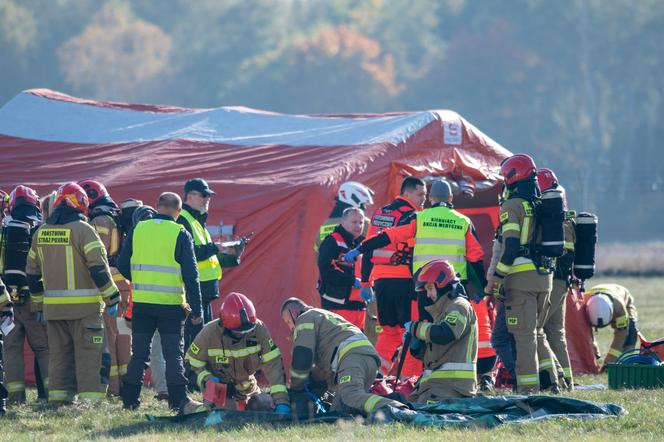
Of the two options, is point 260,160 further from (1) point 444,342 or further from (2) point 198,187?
(1) point 444,342

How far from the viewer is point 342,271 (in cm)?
1134

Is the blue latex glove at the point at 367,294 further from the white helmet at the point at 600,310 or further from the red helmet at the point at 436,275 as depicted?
the white helmet at the point at 600,310

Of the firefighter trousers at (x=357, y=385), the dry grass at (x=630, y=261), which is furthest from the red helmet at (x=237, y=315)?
the dry grass at (x=630, y=261)

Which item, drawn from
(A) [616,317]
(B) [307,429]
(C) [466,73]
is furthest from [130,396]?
(C) [466,73]

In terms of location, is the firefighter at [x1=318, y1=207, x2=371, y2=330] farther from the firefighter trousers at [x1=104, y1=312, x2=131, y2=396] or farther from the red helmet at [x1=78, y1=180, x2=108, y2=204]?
the red helmet at [x1=78, y1=180, x2=108, y2=204]

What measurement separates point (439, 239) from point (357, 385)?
2131 mm

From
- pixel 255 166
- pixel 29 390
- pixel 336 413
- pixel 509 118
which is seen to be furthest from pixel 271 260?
pixel 509 118

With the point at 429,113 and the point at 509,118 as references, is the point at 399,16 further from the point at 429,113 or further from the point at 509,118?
the point at 429,113

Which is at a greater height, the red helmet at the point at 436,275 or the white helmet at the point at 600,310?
the red helmet at the point at 436,275

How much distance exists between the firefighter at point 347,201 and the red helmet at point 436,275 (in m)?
2.28

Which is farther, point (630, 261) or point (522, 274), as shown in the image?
point (630, 261)

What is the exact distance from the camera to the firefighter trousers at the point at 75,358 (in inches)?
411

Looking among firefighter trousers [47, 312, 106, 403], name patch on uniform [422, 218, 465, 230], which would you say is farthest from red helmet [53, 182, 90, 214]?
name patch on uniform [422, 218, 465, 230]

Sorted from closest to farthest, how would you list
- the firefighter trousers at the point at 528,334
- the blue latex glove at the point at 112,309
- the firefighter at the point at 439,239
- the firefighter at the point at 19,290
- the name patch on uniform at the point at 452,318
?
the name patch on uniform at the point at 452,318 < the blue latex glove at the point at 112,309 < the firefighter trousers at the point at 528,334 < the firefighter at the point at 439,239 < the firefighter at the point at 19,290
